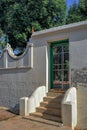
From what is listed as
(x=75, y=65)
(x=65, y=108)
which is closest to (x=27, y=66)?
(x=75, y=65)

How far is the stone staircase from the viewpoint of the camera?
9.94 m

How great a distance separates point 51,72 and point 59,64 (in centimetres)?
52

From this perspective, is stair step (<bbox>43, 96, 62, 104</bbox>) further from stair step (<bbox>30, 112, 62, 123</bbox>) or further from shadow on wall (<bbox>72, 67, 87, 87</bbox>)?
shadow on wall (<bbox>72, 67, 87, 87</bbox>)

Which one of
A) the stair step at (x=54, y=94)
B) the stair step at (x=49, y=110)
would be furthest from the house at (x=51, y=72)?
the stair step at (x=49, y=110)

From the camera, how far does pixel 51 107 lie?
34.0 feet

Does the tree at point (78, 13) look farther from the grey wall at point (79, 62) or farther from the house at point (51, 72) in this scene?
the grey wall at point (79, 62)

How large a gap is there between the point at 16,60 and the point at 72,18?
11.7m

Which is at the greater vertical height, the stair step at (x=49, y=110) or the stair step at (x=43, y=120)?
the stair step at (x=49, y=110)

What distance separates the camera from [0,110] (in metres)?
12.8

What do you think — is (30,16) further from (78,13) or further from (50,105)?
(50,105)

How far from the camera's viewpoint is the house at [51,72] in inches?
375

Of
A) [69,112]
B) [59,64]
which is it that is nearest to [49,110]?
[69,112]

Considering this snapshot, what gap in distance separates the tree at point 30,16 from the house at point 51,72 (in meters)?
8.45

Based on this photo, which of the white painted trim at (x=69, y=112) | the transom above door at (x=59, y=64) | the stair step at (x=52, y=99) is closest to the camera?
the white painted trim at (x=69, y=112)
